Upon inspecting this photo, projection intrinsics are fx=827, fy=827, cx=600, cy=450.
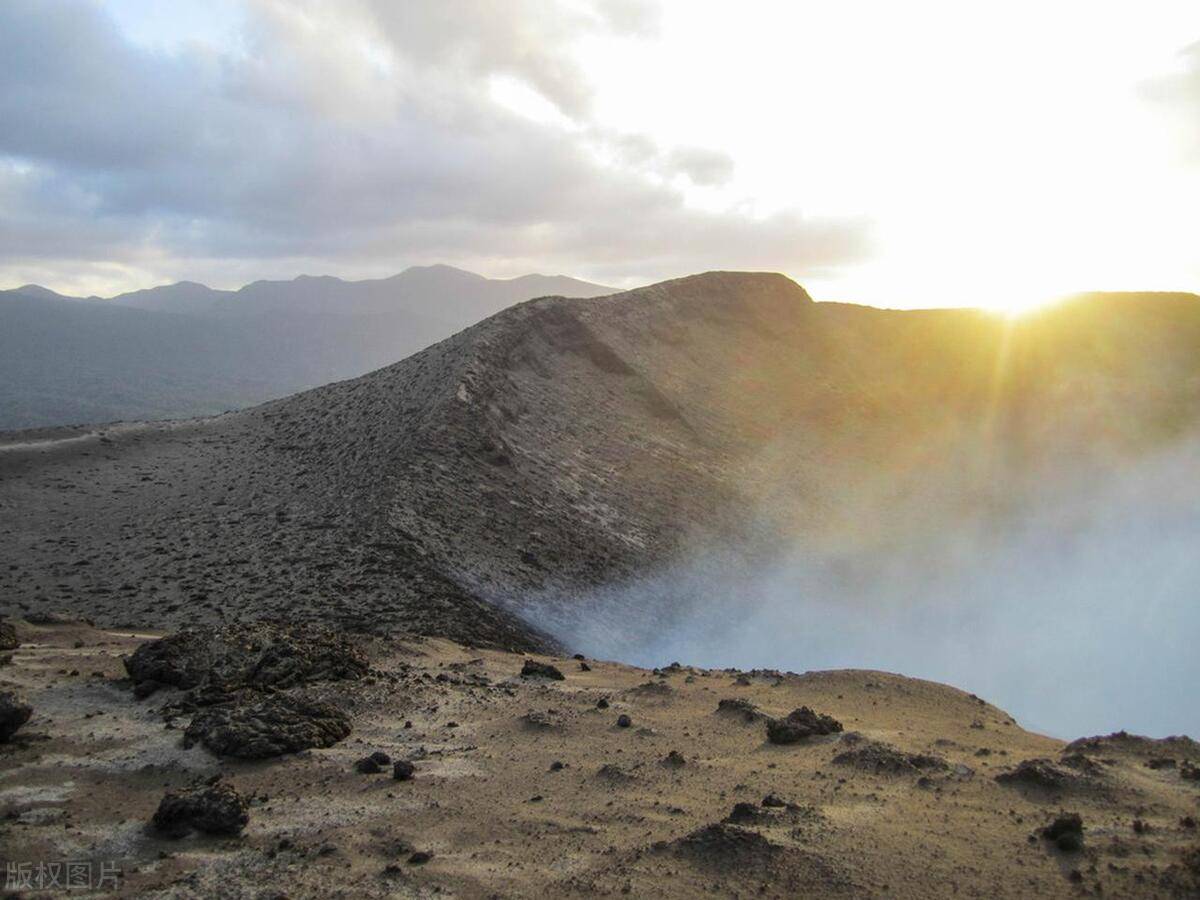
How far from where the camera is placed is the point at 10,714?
22.3ft

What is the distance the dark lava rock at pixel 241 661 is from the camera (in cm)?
816

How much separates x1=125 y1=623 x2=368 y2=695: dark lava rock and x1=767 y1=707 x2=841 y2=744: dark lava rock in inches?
170

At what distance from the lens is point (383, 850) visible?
541 cm

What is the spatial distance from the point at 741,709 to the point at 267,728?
14.7 feet

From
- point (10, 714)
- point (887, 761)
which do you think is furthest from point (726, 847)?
point (10, 714)

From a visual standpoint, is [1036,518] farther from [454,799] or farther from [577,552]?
[454,799]

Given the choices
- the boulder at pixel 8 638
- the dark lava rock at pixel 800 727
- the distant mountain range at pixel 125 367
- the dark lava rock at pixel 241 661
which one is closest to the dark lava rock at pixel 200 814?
the dark lava rock at pixel 241 661

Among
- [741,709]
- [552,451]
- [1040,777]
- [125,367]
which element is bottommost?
[741,709]

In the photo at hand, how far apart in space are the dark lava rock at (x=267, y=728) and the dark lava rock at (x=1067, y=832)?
5.54 meters

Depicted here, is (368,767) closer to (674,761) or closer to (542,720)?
(542,720)

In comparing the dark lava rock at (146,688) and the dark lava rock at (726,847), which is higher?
the dark lava rock at (726,847)

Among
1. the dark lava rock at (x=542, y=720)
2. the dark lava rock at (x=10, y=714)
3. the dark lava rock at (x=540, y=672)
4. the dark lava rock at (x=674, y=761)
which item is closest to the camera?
the dark lava rock at (x=10, y=714)

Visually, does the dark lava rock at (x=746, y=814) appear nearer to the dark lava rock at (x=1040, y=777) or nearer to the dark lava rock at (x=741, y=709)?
the dark lava rock at (x=1040, y=777)

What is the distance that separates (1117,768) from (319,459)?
1578 cm
